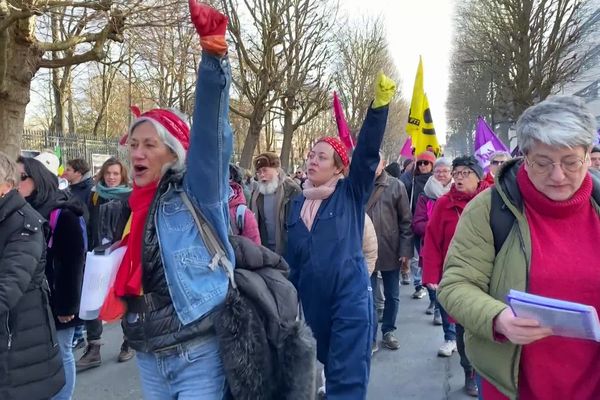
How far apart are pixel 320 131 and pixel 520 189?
139 ft

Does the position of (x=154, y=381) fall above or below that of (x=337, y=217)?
below

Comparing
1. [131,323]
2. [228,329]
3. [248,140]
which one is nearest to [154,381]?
[131,323]

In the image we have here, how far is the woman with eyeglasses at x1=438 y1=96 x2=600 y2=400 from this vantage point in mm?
1852

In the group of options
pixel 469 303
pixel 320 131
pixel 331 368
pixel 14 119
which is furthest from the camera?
pixel 320 131

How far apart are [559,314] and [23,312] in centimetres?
245

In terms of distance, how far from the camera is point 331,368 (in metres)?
→ 3.45

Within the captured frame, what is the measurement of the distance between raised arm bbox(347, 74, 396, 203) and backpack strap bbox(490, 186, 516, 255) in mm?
1265

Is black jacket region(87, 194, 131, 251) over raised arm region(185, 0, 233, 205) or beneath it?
beneath

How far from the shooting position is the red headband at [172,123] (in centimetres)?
216

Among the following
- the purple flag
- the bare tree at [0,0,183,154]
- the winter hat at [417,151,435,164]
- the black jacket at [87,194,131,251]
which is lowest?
the black jacket at [87,194,131,251]

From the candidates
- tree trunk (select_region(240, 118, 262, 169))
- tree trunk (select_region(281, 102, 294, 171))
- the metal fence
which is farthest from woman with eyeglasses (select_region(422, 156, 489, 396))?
tree trunk (select_region(281, 102, 294, 171))

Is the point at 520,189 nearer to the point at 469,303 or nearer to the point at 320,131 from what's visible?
the point at 469,303

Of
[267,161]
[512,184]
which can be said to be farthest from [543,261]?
[267,161]

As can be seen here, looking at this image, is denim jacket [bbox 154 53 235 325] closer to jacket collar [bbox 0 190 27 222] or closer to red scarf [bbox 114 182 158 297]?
red scarf [bbox 114 182 158 297]
